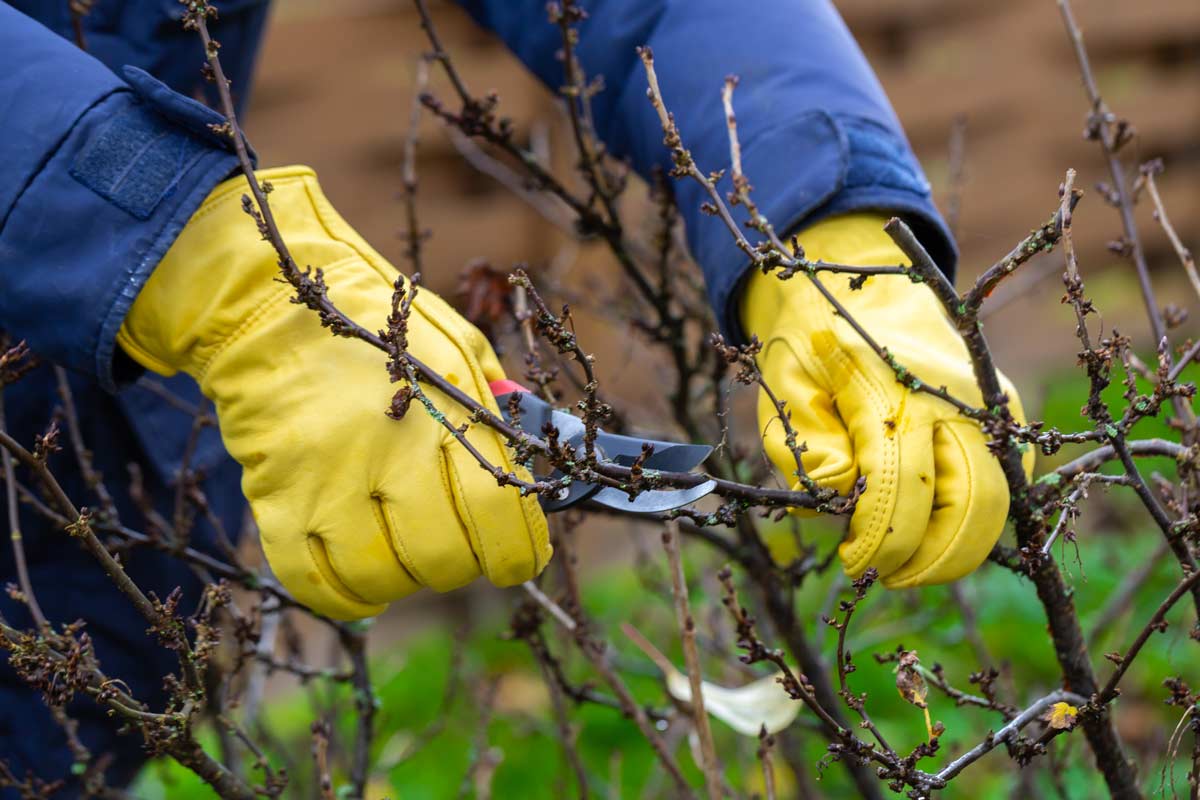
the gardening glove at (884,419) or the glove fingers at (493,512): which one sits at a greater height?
the gardening glove at (884,419)

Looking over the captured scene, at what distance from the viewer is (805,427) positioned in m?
1.52

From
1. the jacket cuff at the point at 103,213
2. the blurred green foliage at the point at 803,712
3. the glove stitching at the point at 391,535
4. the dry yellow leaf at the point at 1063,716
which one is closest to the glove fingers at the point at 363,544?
the glove stitching at the point at 391,535

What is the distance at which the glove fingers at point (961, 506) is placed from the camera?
4.50 ft

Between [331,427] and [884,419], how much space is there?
26.0 inches

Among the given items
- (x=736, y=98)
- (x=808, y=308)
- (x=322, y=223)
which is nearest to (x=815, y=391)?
(x=808, y=308)

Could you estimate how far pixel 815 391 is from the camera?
1533 mm

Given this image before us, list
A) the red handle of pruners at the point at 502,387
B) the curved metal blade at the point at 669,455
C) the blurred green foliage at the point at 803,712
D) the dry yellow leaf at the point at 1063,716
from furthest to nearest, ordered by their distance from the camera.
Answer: the blurred green foliage at the point at 803,712 < the red handle of pruners at the point at 502,387 < the curved metal blade at the point at 669,455 < the dry yellow leaf at the point at 1063,716

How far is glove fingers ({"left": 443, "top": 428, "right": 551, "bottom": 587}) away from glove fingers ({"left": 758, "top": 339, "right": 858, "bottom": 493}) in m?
0.31

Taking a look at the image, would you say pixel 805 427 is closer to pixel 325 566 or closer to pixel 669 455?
pixel 669 455

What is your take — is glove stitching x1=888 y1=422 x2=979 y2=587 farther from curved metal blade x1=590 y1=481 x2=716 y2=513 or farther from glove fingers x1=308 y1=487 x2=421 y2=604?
glove fingers x1=308 y1=487 x2=421 y2=604

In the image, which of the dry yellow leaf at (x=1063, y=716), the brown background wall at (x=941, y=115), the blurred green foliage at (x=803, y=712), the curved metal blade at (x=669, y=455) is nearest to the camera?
the dry yellow leaf at (x=1063, y=716)

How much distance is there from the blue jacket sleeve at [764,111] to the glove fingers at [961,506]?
370mm

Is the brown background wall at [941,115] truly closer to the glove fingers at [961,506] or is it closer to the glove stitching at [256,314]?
the glove stitching at [256,314]

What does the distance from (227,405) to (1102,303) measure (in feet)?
18.3
